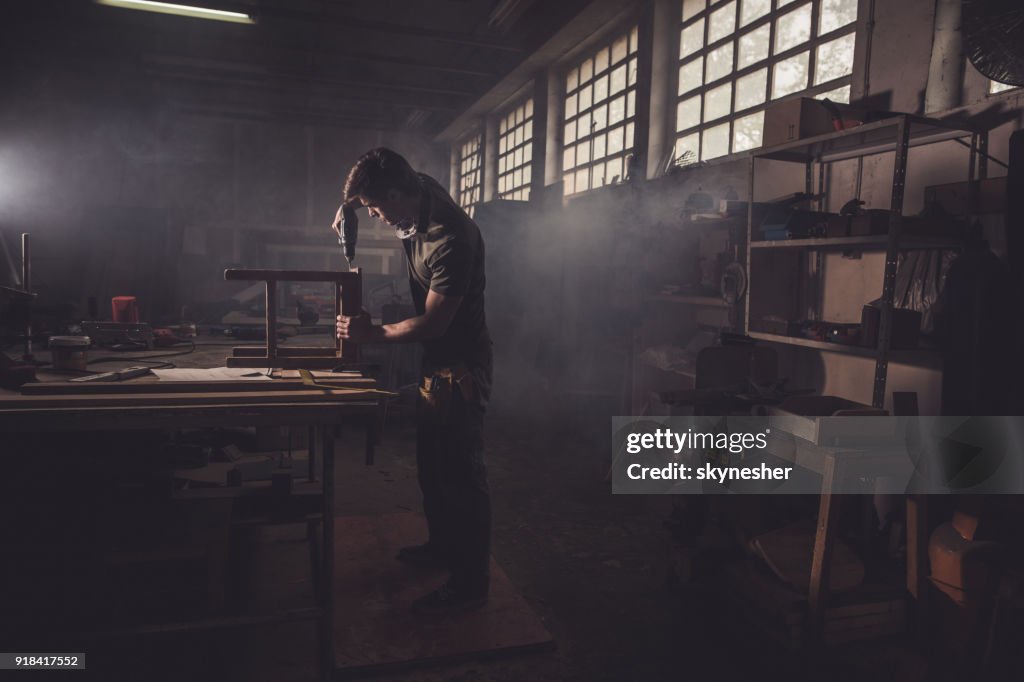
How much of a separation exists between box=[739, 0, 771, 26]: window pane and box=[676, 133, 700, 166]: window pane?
2.76ft

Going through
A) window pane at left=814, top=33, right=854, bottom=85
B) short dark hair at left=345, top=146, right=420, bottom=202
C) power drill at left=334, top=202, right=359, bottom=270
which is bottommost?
power drill at left=334, top=202, right=359, bottom=270

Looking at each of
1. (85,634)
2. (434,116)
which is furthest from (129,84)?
(85,634)

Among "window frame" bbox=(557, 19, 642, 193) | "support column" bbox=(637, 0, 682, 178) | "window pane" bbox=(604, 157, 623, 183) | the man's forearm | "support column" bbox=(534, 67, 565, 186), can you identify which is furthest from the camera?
"support column" bbox=(534, 67, 565, 186)

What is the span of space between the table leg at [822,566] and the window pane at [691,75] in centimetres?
367

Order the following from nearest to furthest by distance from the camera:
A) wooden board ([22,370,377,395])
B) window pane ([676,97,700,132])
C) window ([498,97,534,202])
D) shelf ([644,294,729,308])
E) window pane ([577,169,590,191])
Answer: wooden board ([22,370,377,395]) → shelf ([644,294,729,308]) → window pane ([676,97,700,132]) → window pane ([577,169,590,191]) → window ([498,97,534,202])

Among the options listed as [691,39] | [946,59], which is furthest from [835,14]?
[691,39]

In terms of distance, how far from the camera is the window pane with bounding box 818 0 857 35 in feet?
11.4

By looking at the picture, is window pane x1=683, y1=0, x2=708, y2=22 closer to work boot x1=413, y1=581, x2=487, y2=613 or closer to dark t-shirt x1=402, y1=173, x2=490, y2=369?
dark t-shirt x1=402, y1=173, x2=490, y2=369

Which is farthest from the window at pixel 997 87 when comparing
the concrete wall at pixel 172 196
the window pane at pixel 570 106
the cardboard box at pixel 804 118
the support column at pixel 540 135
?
the concrete wall at pixel 172 196

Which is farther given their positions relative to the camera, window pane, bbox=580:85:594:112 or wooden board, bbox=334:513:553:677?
window pane, bbox=580:85:594:112

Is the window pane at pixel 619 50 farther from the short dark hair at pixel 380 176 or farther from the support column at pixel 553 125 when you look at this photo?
the short dark hair at pixel 380 176

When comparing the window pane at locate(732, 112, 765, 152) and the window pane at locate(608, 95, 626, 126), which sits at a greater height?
the window pane at locate(608, 95, 626, 126)

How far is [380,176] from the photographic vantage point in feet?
7.63

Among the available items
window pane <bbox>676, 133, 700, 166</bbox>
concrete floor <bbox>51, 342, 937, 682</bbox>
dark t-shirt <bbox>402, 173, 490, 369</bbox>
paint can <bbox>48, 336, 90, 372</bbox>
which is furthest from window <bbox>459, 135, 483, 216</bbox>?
paint can <bbox>48, 336, 90, 372</bbox>
